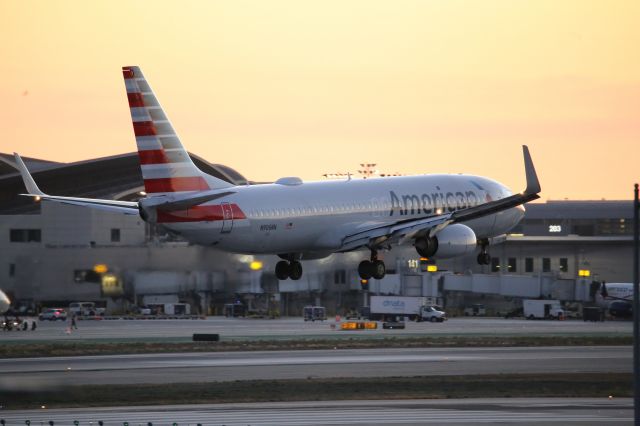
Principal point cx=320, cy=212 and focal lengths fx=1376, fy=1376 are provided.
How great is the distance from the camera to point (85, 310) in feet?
466

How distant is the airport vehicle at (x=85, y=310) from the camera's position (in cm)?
13900

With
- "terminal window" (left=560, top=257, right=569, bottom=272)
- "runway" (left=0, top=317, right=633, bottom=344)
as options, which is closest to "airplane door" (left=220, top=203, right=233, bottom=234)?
"runway" (left=0, top=317, right=633, bottom=344)

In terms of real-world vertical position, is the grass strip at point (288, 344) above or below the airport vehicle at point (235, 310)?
below

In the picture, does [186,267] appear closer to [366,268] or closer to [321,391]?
[366,268]

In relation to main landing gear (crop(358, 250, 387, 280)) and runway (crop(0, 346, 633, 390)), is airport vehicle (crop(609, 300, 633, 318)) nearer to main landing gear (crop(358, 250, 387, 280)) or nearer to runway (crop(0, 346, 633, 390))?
runway (crop(0, 346, 633, 390))

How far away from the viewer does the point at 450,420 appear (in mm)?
59500

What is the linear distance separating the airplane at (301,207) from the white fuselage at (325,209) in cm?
6

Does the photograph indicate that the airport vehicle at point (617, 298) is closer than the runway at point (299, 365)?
No

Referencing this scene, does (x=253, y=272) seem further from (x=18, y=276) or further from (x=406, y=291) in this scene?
(x=406, y=291)

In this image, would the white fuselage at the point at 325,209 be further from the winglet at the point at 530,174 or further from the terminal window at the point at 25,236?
the terminal window at the point at 25,236

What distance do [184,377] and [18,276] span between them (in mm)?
36523

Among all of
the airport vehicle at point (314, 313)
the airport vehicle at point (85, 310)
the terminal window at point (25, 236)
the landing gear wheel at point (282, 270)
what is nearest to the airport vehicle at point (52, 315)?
the airport vehicle at point (85, 310)

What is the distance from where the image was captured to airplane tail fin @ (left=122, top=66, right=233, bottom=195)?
68.8 meters

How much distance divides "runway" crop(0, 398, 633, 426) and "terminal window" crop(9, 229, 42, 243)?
168 feet
